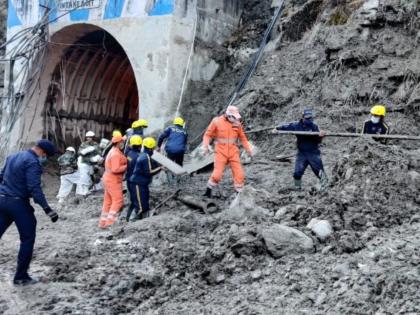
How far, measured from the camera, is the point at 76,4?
47.9ft

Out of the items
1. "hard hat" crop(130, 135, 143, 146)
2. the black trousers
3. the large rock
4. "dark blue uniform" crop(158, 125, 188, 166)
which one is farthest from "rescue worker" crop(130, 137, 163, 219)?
the large rock

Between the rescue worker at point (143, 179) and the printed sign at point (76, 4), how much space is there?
677cm

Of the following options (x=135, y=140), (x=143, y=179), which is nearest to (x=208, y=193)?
(x=143, y=179)

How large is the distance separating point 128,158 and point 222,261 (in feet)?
12.1

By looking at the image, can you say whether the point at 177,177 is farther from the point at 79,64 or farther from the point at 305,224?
the point at 79,64

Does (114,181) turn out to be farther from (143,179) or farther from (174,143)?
(174,143)

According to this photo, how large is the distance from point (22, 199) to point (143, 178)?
2.72 metres

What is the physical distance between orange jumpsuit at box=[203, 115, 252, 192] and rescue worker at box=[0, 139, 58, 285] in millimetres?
3170

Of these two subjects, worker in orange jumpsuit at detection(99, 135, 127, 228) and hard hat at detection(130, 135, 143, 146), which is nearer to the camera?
worker in orange jumpsuit at detection(99, 135, 127, 228)

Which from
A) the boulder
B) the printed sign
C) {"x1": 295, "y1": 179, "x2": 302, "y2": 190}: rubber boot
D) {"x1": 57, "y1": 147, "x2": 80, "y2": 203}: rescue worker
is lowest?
{"x1": 57, "y1": 147, "x2": 80, "y2": 203}: rescue worker

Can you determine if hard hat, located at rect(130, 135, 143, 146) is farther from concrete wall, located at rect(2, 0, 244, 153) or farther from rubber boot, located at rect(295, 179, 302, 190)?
concrete wall, located at rect(2, 0, 244, 153)

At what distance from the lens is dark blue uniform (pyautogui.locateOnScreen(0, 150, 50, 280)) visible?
6027 mm

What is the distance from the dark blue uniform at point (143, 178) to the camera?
8.59 metres

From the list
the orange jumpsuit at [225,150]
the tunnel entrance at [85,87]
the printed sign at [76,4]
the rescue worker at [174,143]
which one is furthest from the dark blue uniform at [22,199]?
the tunnel entrance at [85,87]
